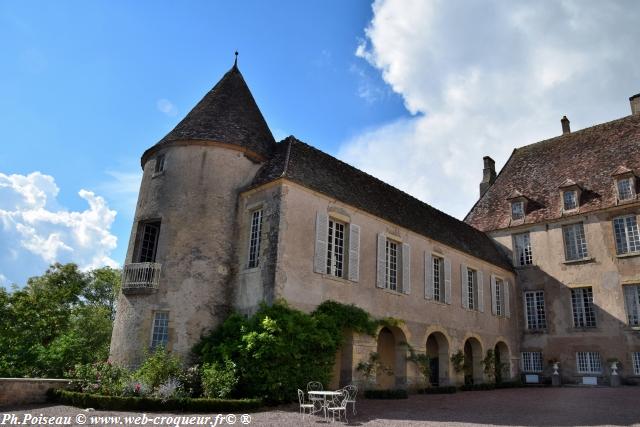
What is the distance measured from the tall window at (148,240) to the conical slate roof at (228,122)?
2565mm

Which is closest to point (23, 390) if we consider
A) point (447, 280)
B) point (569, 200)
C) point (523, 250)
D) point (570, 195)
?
point (447, 280)

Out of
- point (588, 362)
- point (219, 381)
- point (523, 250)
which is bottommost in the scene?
point (219, 381)

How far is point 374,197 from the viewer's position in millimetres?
17656

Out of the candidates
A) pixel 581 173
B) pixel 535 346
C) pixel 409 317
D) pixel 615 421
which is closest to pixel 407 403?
pixel 409 317

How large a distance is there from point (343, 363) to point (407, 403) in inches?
86.8

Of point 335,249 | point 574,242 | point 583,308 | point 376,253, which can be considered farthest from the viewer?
point 574,242

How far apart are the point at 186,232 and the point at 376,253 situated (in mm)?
6372

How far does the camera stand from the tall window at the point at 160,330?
45.2 ft

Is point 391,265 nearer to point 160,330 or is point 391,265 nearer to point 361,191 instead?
point 361,191

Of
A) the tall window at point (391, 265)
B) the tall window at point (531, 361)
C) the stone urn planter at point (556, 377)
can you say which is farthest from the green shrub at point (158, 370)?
the tall window at point (531, 361)

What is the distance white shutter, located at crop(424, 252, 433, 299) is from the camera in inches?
714

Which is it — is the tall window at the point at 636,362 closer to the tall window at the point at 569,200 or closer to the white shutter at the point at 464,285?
the tall window at the point at 569,200

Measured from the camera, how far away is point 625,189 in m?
21.6

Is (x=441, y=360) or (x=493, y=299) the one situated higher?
(x=493, y=299)
